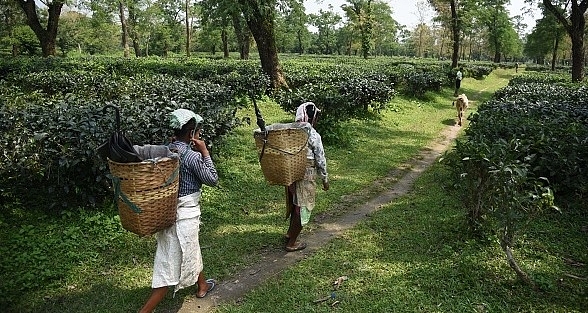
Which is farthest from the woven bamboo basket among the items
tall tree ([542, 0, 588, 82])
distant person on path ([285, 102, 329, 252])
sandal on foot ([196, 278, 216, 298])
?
tall tree ([542, 0, 588, 82])

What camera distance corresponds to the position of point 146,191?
9.29ft

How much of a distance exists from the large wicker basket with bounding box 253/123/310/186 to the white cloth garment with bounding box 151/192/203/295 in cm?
90

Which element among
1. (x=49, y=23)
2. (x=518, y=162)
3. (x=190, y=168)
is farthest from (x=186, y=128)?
(x=49, y=23)

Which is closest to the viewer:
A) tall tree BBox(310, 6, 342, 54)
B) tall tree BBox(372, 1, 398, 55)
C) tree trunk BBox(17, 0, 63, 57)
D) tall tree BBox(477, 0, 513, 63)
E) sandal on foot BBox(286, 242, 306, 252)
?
sandal on foot BBox(286, 242, 306, 252)

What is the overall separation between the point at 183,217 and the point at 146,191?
1.81 ft

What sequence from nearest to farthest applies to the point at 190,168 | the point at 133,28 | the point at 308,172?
the point at 190,168 → the point at 308,172 → the point at 133,28

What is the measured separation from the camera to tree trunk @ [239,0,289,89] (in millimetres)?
12367

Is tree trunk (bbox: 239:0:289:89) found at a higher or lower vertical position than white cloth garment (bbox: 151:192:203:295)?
higher

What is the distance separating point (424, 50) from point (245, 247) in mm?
75397

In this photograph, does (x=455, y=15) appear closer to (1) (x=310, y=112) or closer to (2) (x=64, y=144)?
(1) (x=310, y=112)

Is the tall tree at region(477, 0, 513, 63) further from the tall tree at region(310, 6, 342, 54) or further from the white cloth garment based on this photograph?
the white cloth garment

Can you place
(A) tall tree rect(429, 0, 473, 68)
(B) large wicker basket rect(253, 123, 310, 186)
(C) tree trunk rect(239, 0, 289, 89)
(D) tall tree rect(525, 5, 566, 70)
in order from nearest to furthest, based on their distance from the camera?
(B) large wicker basket rect(253, 123, 310, 186)
(C) tree trunk rect(239, 0, 289, 89)
(A) tall tree rect(429, 0, 473, 68)
(D) tall tree rect(525, 5, 566, 70)

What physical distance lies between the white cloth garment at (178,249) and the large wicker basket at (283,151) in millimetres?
899

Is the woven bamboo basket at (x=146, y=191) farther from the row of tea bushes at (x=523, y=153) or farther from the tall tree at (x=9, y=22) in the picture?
the tall tree at (x=9, y=22)
